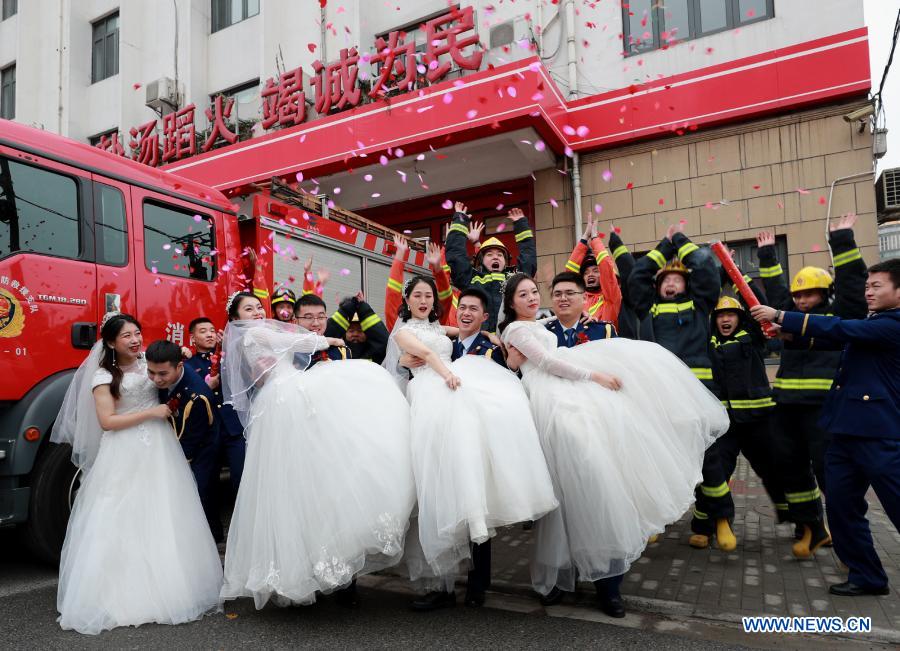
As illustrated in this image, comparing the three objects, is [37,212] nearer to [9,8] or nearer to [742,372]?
[742,372]

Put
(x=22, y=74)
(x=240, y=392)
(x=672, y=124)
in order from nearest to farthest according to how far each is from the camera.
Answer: (x=240, y=392) → (x=672, y=124) → (x=22, y=74)

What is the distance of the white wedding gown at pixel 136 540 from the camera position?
124 inches

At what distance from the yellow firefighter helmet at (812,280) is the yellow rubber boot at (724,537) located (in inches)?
67.2

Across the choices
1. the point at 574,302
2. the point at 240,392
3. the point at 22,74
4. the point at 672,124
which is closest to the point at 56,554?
the point at 240,392

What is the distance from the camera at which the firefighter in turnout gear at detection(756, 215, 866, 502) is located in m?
3.97

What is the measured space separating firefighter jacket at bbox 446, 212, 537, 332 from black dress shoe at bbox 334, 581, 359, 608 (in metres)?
2.34

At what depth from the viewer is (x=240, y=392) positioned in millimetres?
3473

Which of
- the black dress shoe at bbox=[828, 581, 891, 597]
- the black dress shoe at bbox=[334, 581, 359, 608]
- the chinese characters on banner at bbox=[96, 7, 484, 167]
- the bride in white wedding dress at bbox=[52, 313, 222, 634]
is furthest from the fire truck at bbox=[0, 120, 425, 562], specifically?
the chinese characters on banner at bbox=[96, 7, 484, 167]

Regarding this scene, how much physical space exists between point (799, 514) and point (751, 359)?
3.54 ft

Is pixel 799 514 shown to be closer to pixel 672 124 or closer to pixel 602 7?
pixel 672 124

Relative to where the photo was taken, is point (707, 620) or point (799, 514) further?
point (799, 514)

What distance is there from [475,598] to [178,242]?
12.3ft

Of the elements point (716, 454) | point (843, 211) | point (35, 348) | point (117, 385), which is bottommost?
point (716, 454)

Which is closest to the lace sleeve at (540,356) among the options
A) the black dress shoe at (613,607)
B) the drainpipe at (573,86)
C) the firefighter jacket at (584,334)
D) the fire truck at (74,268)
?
the firefighter jacket at (584,334)
